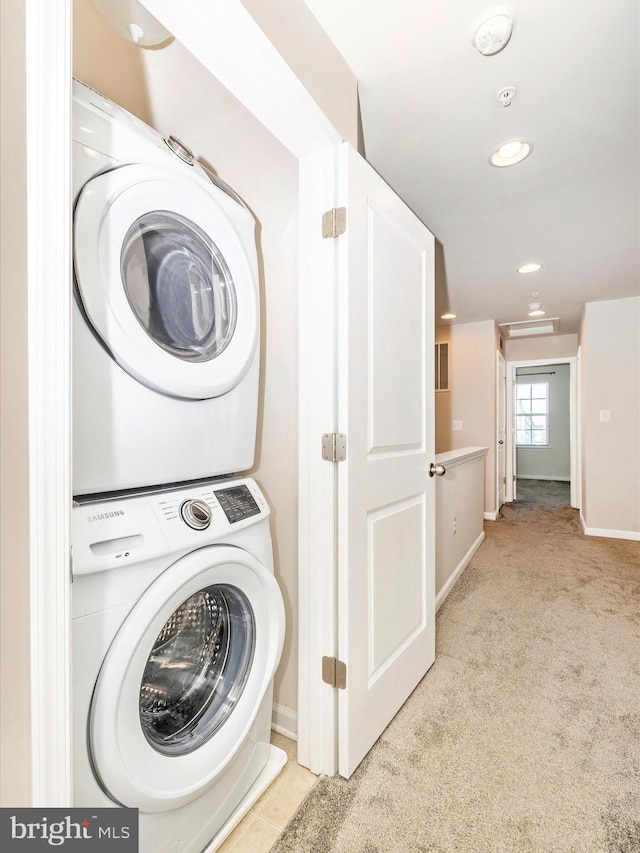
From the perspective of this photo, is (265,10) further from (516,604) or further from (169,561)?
(516,604)

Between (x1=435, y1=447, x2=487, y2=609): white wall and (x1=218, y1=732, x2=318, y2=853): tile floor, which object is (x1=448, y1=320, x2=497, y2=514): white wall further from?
(x1=218, y1=732, x2=318, y2=853): tile floor

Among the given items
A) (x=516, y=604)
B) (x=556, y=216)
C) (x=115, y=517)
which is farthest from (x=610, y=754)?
(x=556, y=216)

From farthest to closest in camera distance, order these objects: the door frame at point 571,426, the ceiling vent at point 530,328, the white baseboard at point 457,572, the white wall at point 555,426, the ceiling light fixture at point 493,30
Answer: the white wall at point 555,426, the door frame at point 571,426, the ceiling vent at point 530,328, the white baseboard at point 457,572, the ceiling light fixture at point 493,30

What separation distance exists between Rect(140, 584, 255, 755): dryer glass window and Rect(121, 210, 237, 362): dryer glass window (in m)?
0.65

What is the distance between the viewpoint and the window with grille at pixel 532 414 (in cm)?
836

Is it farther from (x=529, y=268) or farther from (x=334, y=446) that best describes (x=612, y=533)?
(x=334, y=446)

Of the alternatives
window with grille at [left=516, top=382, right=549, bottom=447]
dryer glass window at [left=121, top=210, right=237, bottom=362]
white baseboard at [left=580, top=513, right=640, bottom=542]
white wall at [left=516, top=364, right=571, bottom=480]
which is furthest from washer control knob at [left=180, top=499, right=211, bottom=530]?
window with grille at [left=516, top=382, right=549, bottom=447]

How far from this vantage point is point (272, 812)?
1.23 metres

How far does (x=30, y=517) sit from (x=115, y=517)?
0.94 feet

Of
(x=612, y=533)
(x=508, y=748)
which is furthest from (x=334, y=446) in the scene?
(x=612, y=533)

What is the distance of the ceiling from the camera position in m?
1.27

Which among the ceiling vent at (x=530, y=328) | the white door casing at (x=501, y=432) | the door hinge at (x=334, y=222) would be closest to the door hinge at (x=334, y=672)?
the door hinge at (x=334, y=222)

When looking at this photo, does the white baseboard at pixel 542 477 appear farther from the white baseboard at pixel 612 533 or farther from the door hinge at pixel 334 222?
the door hinge at pixel 334 222

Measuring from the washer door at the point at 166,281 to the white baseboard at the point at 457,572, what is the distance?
6.95ft
